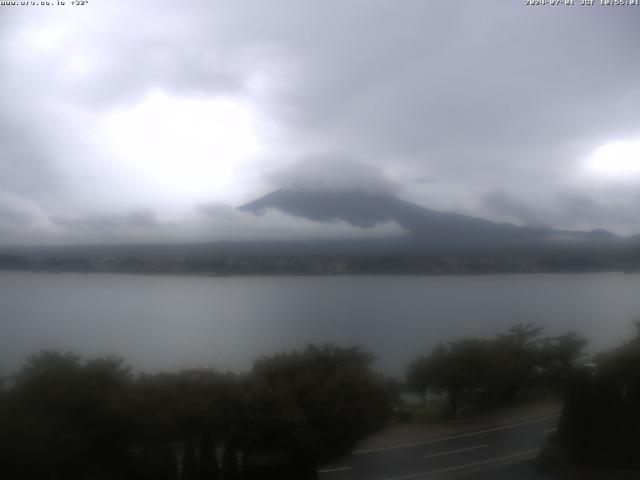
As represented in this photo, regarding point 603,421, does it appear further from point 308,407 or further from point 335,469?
point 308,407

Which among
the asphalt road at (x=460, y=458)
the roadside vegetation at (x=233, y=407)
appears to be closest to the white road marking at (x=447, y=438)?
the asphalt road at (x=460, y=458)

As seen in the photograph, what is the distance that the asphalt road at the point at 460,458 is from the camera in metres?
2.66

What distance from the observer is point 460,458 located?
2785 mm

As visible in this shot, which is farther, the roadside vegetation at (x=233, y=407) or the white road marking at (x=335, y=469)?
the white road marking at (x=335, y=469)

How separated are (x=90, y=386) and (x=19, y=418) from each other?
0.31 meters

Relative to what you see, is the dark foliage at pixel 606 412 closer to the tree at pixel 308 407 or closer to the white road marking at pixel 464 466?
the white road marking at pixel 464 466

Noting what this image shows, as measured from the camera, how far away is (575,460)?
9.63ft

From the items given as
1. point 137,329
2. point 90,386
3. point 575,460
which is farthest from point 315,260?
point 575,460

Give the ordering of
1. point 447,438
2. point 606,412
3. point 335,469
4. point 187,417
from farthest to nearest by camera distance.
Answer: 1. point 606,412
2. point 447,438
3. point 335,469
4. point 187,417

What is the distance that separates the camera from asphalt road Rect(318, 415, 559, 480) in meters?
2.66

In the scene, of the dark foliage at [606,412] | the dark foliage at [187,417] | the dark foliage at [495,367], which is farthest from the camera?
the dark foliage at [606,412]

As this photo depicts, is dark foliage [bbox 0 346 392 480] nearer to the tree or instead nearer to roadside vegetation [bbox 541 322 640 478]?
the tree

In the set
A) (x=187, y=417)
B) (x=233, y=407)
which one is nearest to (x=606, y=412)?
(x=233, y=407)

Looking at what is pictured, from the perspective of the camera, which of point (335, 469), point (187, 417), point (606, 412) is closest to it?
point (187, 417)
